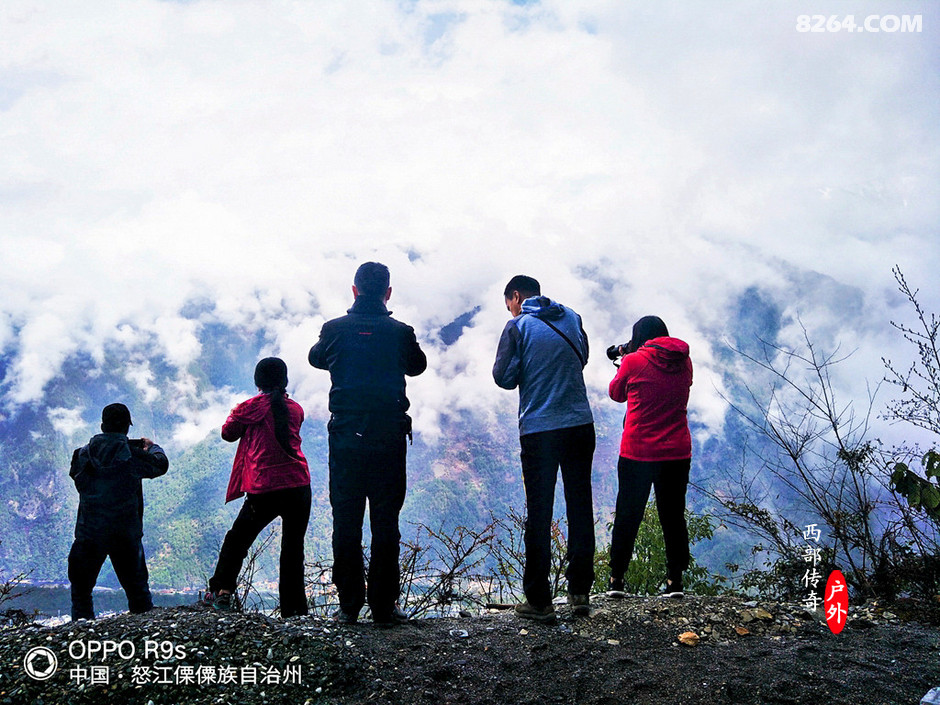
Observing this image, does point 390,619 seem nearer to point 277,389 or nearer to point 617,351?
point 277,389

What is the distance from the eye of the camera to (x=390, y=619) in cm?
396

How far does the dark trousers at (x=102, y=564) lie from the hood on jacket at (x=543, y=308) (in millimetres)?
3360

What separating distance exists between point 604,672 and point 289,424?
2.45m

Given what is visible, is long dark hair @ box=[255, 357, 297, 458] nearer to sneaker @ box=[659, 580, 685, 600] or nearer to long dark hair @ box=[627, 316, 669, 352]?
long dark hair @ box=[627, 316, 669, 352]

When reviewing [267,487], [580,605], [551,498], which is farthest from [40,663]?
[580,605]

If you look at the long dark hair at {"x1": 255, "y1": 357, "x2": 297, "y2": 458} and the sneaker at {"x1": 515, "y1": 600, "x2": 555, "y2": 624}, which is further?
the long dark hair at {"x1": 255, "y1": 357, "x2": 297, "y2": 458}

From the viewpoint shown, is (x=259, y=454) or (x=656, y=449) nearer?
(x=259, y=454)

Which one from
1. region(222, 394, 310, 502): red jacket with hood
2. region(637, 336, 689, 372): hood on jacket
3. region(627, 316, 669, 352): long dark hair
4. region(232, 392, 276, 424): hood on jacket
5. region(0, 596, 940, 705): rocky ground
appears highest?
region(627, 316, 669, 352): long dark hair

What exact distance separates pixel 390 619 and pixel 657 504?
2012 millimetres

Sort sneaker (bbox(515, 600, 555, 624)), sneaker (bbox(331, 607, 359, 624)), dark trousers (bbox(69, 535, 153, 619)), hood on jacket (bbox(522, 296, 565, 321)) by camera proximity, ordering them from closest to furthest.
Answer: sneaker (bbox(331, 607, 359, 624)), sneaker (bbox(515, 600, 555, 624)), hood on jacket (bbox(522, 296, 565, 321)), dark trousers (bbox(69, 535, 153, 619))

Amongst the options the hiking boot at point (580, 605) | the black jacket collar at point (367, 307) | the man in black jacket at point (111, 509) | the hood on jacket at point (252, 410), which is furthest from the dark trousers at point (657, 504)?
the man in black jacket at point (111, 509)

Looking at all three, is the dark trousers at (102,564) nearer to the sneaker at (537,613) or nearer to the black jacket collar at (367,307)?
the black jacket collar at (367,307)

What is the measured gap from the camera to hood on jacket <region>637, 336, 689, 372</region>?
14.7 ft

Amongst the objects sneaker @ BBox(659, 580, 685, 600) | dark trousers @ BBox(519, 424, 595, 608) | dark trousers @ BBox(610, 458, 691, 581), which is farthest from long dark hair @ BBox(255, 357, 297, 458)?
sneaker @ BBox(659, 580, 685, 600)
